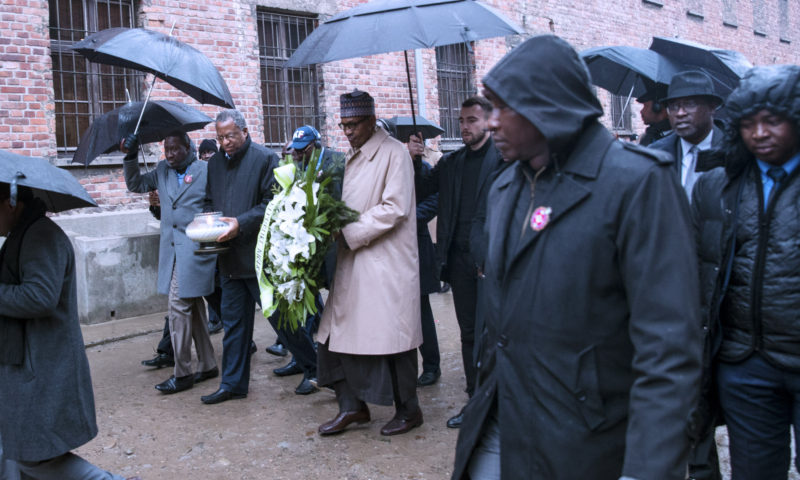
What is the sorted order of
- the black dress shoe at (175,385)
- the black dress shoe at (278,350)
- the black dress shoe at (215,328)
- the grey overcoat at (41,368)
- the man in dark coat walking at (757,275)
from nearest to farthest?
1. the man in dark coat walking at (757,275)
2. the grey overcoat at (41,368)
3. the black dress shoe at (175,385)
4. the black dress shoe at (278,350)
5. the black dress shoe at (215,328)

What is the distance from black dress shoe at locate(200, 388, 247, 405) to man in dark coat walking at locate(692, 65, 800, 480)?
11.6 feet

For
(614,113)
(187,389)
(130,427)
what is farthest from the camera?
(614,113)

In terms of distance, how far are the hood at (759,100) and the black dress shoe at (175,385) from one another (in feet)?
14.1

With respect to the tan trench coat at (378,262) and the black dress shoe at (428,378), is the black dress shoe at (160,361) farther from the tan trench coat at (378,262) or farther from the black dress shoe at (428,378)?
the tan trench coat at (378,262)

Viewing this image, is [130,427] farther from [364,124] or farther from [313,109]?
[313,109]

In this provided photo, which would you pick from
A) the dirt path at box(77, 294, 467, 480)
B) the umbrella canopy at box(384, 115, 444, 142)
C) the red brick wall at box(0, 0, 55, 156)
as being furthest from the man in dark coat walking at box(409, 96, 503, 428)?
the red brick wall at box(0, 0, 55, 156)

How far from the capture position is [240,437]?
468cm

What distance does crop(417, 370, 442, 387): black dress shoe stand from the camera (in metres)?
5.63

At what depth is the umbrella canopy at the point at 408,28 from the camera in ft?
14.1

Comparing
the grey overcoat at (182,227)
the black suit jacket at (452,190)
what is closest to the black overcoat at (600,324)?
the black suit jacket at (452,190)

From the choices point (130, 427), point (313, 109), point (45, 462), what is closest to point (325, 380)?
point (130, 427)

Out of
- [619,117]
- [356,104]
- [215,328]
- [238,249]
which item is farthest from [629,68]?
[619,117]

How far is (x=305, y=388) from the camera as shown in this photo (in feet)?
18.0

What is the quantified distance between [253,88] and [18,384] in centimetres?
750
